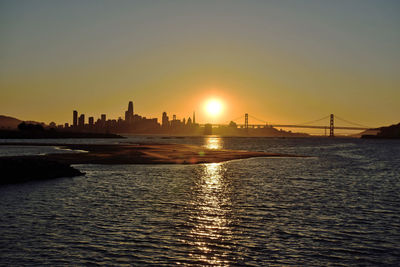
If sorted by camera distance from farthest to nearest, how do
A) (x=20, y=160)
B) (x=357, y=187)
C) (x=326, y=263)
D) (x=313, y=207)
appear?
(x=20, y=160) < (x=357, y=187) < (x=313, y=207) < (x=326, y=263)

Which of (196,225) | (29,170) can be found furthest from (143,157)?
(196,225)

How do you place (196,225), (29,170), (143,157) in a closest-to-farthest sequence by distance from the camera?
(196,225) → (29,170) → (143,157)

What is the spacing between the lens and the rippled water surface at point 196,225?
1281cm

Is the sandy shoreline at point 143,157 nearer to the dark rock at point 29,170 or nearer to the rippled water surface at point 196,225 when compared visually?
the dark rock at point 29,170

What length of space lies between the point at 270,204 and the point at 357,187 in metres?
12.4

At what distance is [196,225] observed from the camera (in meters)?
17.1

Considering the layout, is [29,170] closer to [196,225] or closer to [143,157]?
[196,225]

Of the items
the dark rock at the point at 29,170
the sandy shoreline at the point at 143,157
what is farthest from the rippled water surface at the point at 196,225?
the sandy shoreline at the point at 143,157

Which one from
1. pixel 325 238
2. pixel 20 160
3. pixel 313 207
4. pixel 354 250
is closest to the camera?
pixel 354 250

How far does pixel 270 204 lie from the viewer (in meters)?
22.3

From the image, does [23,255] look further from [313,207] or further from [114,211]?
[313,207]

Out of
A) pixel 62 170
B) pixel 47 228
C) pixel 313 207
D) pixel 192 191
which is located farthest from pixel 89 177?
pixel 313 207

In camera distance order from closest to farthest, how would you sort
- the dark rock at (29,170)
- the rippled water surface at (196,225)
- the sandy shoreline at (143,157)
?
the rippled water surface at (196,225), the dark rock at (29,170), the sandy shoreline at (143,157)

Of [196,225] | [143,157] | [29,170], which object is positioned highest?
[29,170]
